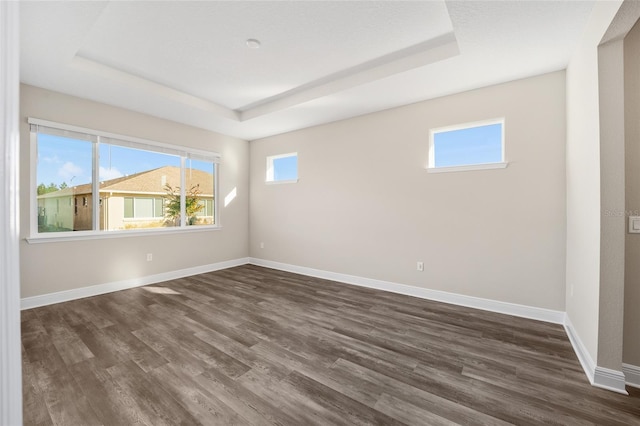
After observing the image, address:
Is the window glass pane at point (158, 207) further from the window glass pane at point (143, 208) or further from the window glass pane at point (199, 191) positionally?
the window glass pane at point (199, 191)

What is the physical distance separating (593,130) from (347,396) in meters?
2.49

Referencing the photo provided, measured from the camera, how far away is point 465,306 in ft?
10.7

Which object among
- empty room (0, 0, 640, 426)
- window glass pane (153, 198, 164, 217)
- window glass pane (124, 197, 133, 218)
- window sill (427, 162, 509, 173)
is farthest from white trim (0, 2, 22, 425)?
window glass pane (153, 198, 164, 217)

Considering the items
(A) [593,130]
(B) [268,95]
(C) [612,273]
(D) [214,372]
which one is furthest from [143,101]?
(C) [612,273]

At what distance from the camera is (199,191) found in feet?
16.2

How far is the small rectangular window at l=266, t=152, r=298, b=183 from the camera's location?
5051mm

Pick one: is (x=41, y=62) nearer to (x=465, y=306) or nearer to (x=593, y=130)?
(x=593, y=130)

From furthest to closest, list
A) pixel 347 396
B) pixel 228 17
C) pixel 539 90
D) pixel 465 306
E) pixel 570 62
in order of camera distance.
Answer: pixel 465 306
pixel 539 90
pixel 570 62
pixel 228 17
pixel 347 396

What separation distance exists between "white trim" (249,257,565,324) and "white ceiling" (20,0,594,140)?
8.06 ft

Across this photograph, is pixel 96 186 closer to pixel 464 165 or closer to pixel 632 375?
pixel 464 165

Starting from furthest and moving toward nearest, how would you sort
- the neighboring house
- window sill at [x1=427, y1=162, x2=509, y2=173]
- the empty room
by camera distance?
1. the neighboring house
2. window sill at [x1=427, y1=162, x2=509, y2=173]
3. the empty room

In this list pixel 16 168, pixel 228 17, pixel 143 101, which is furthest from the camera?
pixel 143 101

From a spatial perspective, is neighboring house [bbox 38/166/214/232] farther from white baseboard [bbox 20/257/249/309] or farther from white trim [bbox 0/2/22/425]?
white trim [bbox 0/2/22/425]

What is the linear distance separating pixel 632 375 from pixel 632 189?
4.17 ft
